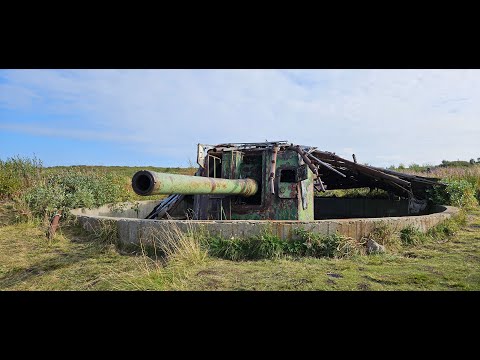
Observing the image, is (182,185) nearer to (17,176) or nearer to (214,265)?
(214,265)

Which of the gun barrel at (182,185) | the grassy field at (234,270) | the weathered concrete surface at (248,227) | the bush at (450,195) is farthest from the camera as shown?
the bush at (450,195)

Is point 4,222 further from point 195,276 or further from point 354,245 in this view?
point 354,245

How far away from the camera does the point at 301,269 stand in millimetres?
5340

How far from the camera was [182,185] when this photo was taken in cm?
518

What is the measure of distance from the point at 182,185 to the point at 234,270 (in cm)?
132

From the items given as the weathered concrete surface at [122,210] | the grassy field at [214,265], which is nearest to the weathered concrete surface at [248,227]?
the grassy field at [214,265]

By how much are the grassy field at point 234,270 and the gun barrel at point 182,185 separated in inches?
40.5

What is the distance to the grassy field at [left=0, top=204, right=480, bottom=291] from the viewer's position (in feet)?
15.4

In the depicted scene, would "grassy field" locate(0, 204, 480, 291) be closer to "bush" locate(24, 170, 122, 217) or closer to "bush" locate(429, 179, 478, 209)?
"bush" locate(24, 170, 122, 217)

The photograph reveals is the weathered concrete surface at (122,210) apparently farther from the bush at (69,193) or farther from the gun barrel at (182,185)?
the gun barrel at (182,185)

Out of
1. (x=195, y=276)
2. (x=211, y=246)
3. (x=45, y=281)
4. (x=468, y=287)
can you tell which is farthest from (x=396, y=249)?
(x=45, y=281)

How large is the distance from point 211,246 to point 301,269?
1.55 metres

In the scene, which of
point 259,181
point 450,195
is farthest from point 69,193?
point 450,195

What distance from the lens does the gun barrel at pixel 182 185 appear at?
441 cm
